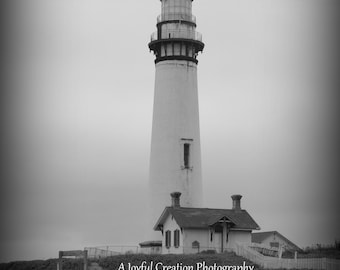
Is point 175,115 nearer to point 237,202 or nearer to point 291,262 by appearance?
point 237,202

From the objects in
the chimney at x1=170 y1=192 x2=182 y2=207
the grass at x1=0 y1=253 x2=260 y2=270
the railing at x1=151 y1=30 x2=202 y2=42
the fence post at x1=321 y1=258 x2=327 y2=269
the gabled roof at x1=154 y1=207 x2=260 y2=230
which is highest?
the railing at x1=151 y1=30 x2=202 y2=42

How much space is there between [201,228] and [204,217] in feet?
3.04

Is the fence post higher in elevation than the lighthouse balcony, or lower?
lower

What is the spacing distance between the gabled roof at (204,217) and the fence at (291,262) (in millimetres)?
5220

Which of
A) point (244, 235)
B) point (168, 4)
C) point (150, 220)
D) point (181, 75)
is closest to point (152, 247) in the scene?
point (150, 220)

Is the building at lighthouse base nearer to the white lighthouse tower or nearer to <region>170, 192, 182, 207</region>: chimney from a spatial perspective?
<region>170, 192, 182, 207</region>: chimney

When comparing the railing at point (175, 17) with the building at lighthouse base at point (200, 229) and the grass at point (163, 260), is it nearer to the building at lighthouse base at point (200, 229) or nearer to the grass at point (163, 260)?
the building at lighthouse base at point (200, 229)

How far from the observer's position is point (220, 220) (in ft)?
169

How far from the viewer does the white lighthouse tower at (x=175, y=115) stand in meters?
54.2

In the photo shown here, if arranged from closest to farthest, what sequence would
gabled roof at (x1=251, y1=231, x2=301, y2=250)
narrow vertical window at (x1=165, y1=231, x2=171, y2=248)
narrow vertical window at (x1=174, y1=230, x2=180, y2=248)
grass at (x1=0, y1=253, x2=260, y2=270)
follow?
grass at (x1=0, y1=253, x2=260, y2=270), narrow vertical window at (x1=174, y1=230, x2=180, y2=248), narrow vertical window at (x1=165, y1=231, x2=171, y2=248), gabled roof at (x1=251, y1=231, x2=301, y2=250)

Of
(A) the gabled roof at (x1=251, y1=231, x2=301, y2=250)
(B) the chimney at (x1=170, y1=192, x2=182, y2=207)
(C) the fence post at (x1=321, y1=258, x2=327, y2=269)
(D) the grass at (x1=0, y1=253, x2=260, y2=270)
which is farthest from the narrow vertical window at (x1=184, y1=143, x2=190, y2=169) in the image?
(C) the fence post at (x1=321, y1=258, x2=327, y2=269)

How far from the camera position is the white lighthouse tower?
178ft

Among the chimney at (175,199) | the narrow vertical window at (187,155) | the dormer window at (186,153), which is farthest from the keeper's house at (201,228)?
the narrow vertical window at (187,155)

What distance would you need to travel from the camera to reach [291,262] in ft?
140
